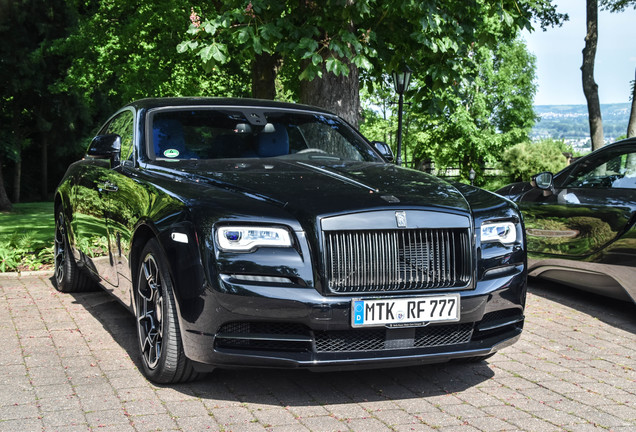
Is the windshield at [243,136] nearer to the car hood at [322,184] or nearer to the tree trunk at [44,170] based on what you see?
the car hood at [322,184]

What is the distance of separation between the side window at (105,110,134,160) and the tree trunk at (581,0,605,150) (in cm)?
1547

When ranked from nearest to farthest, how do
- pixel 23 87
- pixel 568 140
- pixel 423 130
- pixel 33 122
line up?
pixel 23 87, pixel 33 122, pixel 423 130, pixel 568 140

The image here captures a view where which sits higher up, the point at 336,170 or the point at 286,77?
the point at 286,77

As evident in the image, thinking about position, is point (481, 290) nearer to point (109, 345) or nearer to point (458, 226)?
point (458, 226)

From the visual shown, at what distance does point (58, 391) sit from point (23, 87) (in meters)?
27.3

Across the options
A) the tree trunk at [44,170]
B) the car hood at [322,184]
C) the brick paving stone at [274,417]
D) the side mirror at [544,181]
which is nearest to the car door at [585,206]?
the side mirror at [544,181]

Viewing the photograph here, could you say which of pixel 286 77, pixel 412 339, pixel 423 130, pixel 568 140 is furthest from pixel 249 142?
pixel 568 140

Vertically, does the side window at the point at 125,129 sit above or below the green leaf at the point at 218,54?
below

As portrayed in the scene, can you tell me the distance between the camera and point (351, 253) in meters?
3.99

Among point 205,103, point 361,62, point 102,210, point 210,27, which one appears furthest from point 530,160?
point 102,210

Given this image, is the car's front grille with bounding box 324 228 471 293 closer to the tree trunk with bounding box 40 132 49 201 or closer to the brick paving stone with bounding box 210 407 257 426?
the brick paving stone with bounding box 210 407 257 426

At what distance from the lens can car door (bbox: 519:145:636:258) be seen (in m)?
6.57

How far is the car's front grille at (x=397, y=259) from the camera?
396 centimetres

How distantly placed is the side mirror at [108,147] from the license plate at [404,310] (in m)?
2.49
